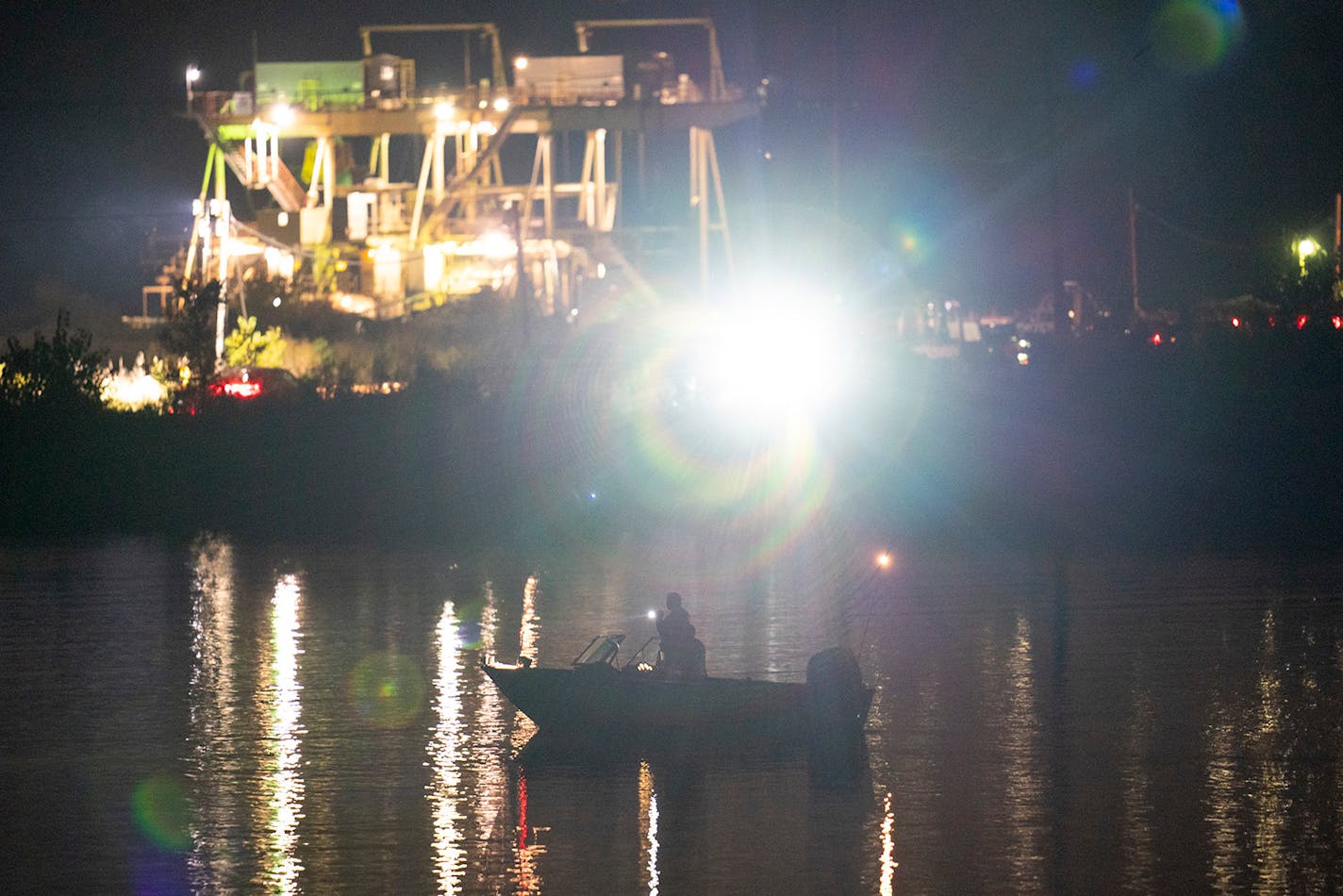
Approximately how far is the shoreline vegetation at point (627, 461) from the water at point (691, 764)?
7556mm

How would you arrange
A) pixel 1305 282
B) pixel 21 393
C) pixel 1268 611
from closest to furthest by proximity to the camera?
pixel 1268 611 → pixel 21 393 → pixel 1305 282

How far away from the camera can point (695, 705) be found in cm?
1802

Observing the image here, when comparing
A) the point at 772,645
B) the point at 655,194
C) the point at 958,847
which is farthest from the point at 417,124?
the point at 958,847

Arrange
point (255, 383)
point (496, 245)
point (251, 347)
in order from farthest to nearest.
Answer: point (496, 245)
point (251, 347)
point (255, 383)

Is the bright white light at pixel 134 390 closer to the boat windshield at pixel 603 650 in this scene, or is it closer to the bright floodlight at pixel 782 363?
the bright floodlight at pixel 782 363

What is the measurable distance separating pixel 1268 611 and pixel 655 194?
60.2 metres

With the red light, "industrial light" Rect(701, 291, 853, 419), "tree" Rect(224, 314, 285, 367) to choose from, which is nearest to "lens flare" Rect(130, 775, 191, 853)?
"industrial light" Rect(701, 291, 853, 419)

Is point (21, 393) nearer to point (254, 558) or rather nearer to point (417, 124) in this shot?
point (254, 558)

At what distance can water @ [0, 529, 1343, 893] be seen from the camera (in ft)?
48.5

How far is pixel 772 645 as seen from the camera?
24.2 meters

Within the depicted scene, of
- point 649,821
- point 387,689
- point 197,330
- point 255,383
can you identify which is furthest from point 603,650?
Answer: point 197,330

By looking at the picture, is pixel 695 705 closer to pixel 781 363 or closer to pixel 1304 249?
pixel 781 363

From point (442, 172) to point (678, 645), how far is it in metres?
56.1

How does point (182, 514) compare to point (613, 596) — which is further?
point (182, 514)
